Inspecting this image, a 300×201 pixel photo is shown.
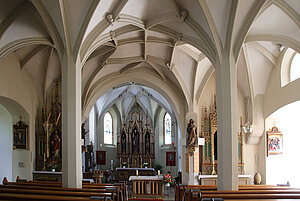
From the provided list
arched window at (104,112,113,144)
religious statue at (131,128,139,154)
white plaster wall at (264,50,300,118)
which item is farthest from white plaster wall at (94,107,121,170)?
white plaster wall at (264,50,300,118)

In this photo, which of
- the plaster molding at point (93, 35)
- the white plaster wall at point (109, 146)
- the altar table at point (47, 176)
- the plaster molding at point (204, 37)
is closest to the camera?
the plaster molding at point (204, 37)

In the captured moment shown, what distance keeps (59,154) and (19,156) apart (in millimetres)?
1682

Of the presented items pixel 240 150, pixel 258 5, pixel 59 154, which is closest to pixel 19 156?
pixel 59 154

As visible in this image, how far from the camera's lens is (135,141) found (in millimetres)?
24078

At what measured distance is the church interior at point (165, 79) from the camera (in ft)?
29.3

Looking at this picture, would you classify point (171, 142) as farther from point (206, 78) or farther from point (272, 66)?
point (272, 66)

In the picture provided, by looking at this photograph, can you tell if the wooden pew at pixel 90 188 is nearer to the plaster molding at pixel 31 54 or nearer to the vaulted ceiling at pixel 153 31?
the vaulted ceiling at pixel 153 31

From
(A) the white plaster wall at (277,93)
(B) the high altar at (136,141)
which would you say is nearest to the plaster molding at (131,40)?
(A) the white plaster wall at (277,93)

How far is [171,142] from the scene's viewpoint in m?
23.9

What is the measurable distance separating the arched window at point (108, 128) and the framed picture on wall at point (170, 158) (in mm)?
5189

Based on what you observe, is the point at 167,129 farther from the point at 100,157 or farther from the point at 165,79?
the point at 165,79

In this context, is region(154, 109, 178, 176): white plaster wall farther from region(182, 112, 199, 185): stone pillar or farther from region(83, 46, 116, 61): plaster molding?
region(83, 46, 116, 61): plaster molding

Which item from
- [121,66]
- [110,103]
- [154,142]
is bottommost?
[154,142]

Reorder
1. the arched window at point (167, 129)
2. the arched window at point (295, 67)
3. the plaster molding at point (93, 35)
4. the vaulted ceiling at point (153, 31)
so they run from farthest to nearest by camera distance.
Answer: the arched window at point (167, 129)
the arched window at point (295, 67)
the plaster molding at point (93, 35)
the vaulted ceiling at point (153, 31)
